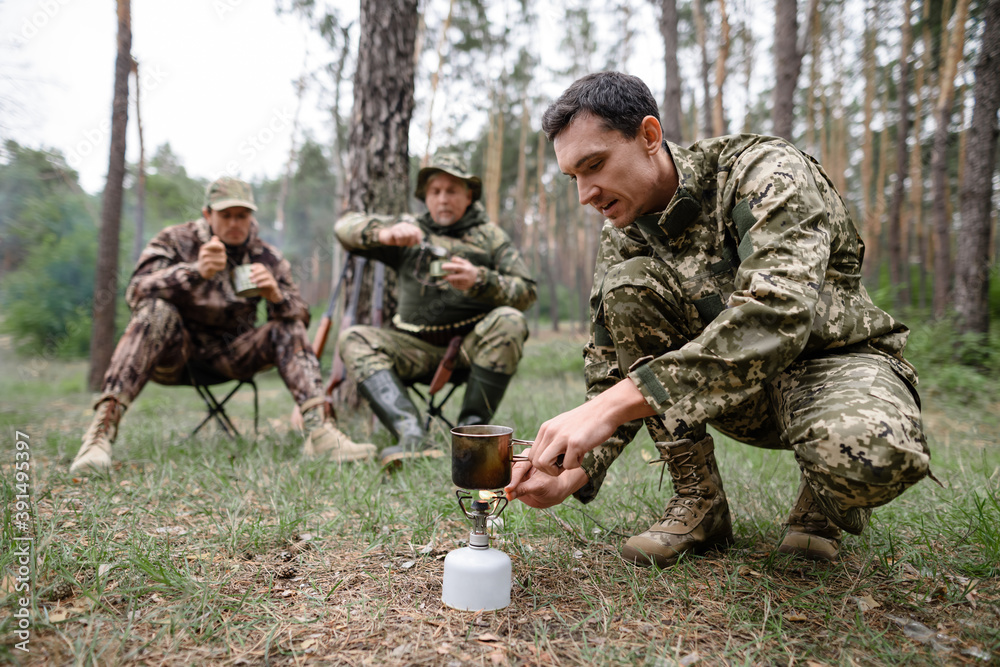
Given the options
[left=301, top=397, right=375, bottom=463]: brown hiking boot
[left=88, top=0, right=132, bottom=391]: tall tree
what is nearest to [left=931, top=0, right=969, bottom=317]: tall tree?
[left=301, top=397, right=375, bottom=463]: brown hiking boot

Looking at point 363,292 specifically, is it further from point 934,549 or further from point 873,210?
point 873,210

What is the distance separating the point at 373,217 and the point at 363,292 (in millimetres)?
958

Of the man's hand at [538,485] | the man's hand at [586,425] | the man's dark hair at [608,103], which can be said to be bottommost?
the man's hand at [538,485]

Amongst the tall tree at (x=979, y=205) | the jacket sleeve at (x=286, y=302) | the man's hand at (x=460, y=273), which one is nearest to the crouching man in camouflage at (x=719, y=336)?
the man's hand at (x=460, y=273)

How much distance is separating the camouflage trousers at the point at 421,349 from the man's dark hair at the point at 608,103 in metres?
1.60

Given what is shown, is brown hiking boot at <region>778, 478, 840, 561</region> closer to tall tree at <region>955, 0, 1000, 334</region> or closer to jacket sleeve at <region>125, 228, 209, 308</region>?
jacket sleeve at <region>125, 228, 209, 308</region>

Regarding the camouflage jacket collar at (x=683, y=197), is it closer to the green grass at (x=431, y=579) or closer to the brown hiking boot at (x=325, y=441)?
the green grass at (x=431, y=579)

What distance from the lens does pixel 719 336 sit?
1.35 m

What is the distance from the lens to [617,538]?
208 centimetres

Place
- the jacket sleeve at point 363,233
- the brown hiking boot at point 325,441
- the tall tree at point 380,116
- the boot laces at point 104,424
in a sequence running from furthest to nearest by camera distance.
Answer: the tall tree at point 380,116, the jacket sleeve at point 363,233, the brown hiking boot at point 325,441, the boot laces at point 104,424

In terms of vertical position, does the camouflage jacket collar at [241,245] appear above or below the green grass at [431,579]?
above

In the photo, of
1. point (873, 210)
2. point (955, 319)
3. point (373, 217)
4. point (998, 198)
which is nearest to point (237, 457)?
point (373, 217)

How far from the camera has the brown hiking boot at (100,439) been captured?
2.65 meters

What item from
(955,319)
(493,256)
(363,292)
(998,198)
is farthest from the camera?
(998,198)
